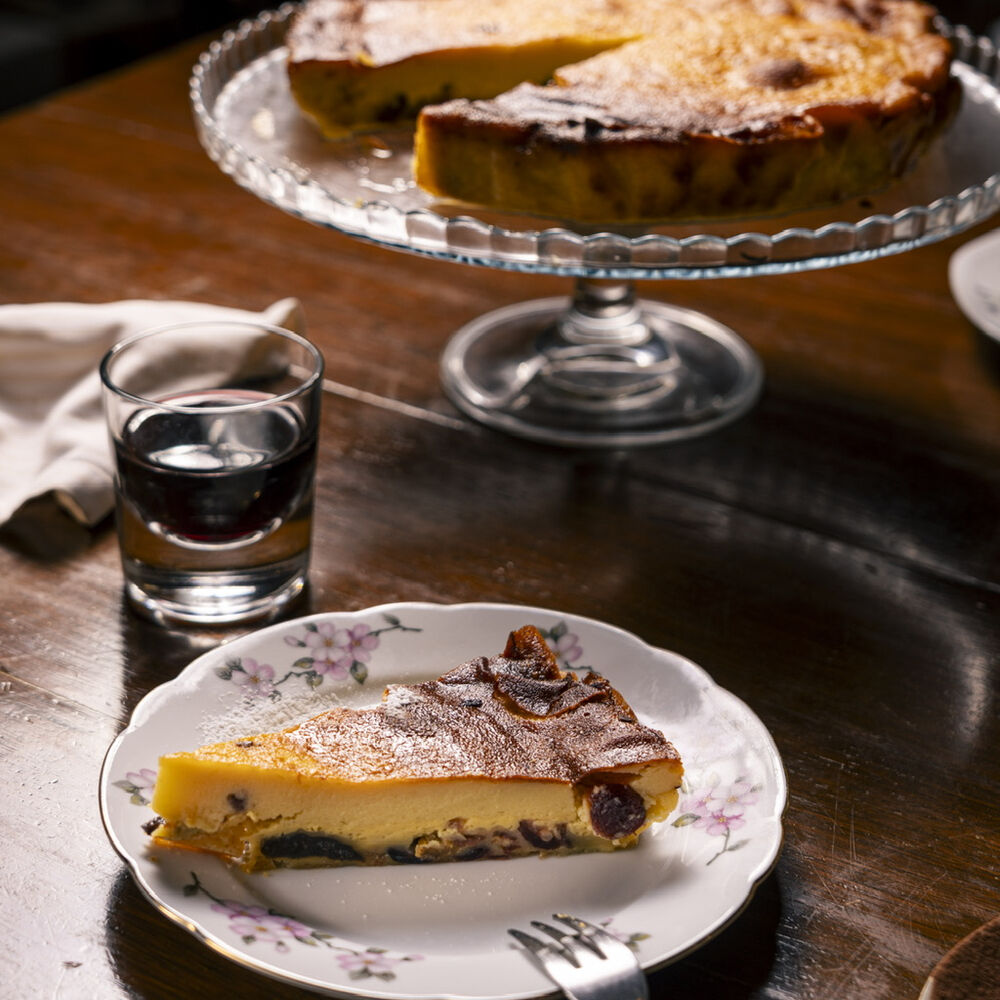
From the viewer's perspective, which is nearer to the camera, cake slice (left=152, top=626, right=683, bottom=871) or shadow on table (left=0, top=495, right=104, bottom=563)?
cake slice (left=152, top=626, right=683, bottom=871)

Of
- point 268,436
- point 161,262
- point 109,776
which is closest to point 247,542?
point 268,436

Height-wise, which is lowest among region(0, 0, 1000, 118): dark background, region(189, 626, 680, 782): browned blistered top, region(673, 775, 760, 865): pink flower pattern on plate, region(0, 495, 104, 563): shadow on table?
region(0, 0, 1000, 118): dark background

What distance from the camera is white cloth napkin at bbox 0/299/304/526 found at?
3.57 ft

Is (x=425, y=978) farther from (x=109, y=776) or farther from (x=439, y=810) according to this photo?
(x=109, y=776)

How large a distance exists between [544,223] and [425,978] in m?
0.69

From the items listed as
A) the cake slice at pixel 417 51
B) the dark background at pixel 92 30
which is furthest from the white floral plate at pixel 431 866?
the dark background at pixel 92 30

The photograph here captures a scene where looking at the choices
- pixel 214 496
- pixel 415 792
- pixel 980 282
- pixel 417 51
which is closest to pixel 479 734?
pixel 415 792

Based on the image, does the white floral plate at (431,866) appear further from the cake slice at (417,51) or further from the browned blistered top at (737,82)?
the cake slice at (417,51)

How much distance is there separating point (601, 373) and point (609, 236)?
13.4 inches

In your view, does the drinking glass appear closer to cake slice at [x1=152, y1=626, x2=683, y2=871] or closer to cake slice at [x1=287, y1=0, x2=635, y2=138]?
cake slice at [x1=152, y1=626, x2=683, y2=871]

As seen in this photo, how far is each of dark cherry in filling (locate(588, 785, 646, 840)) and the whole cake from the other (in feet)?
1.85

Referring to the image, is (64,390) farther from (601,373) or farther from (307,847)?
(307,847)

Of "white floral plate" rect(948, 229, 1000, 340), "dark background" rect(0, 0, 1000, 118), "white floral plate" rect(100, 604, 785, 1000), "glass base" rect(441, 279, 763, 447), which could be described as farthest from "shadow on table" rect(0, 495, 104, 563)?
"dark background" rect(0, 0, 1000, 118)

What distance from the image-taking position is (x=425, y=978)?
659 millimetres
